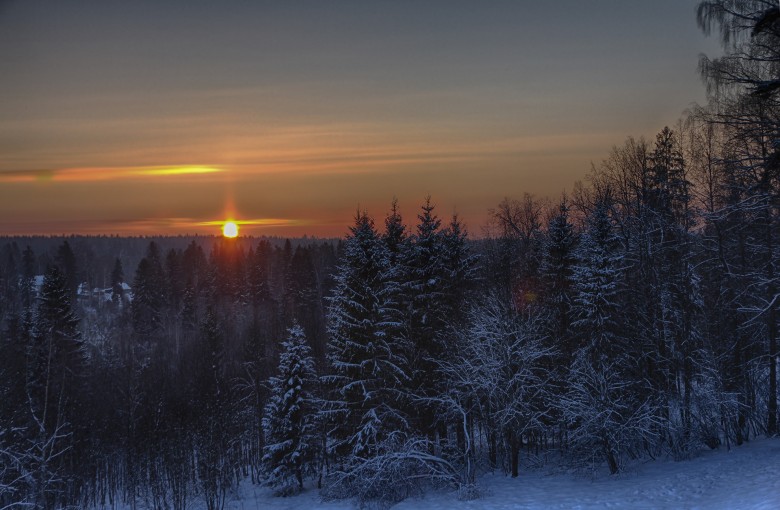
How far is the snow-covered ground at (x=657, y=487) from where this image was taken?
732 inches

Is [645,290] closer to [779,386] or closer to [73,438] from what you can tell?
[779,386]

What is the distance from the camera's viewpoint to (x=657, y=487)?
21.4m

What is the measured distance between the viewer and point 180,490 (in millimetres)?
35719

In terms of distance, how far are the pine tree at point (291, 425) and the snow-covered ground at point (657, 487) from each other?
7.53 metres

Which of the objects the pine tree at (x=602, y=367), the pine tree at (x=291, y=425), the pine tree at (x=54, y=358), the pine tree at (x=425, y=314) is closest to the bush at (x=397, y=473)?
the pine tree at (x=425, y=314)

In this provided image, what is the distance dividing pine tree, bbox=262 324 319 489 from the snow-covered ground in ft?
24.7

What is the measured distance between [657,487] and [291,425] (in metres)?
22.2

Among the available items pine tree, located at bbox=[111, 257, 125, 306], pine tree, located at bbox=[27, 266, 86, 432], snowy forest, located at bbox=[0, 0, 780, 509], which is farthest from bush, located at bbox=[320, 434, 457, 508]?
pine tree, located at bbox=[111, 257, 125, 306]

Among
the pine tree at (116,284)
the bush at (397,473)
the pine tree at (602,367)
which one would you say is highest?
the pine tree at (116,284)

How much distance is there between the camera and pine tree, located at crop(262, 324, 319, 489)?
35.4m

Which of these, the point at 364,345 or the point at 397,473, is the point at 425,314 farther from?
the point at 397,473

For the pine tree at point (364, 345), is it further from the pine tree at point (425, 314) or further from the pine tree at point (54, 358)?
the pine tree at point (54, 358)

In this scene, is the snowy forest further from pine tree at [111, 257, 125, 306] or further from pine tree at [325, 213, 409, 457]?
pine tree at [111, 257, 125, 306]

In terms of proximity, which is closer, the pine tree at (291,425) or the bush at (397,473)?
the bush at (397,473)
